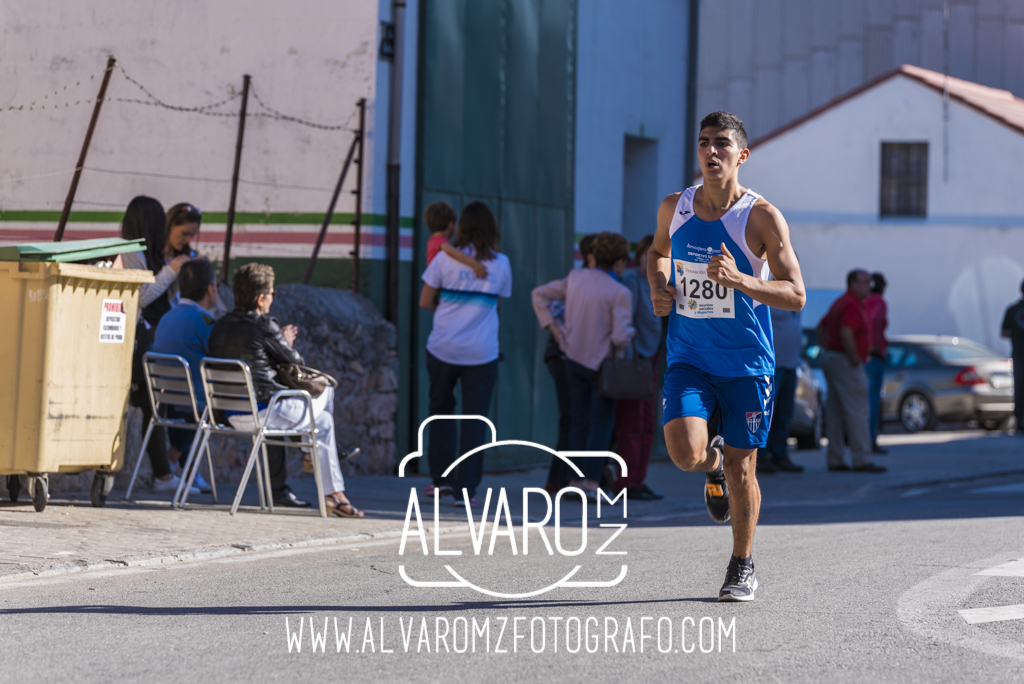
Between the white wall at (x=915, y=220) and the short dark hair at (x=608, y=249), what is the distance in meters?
22.6

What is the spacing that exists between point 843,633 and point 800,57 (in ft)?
120

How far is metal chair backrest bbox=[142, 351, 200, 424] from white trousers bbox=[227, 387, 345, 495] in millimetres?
310

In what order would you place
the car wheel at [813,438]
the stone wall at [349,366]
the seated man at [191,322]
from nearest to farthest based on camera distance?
the seated man at [191,322], the stone wall at [349,366], the car wheel at [813,438]

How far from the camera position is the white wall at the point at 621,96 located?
599 inches

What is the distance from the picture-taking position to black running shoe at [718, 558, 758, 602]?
6520 millimetres

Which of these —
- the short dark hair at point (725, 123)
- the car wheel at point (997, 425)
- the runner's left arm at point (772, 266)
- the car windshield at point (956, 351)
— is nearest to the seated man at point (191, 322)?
the short dark hair at point (725, 123)

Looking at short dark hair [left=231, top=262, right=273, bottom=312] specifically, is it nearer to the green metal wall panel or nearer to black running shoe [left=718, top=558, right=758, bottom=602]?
the green metal wall panel

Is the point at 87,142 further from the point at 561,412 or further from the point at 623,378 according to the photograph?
the point at 623,378

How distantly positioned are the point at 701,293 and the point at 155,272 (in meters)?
4.88

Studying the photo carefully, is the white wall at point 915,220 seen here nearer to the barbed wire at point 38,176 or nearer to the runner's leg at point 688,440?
the barbed wire at point 38,176

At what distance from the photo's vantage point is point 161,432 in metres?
10.1

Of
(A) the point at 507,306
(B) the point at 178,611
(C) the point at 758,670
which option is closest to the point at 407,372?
(A) the point at 507,306

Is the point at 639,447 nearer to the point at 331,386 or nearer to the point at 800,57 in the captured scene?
the point at 331,386

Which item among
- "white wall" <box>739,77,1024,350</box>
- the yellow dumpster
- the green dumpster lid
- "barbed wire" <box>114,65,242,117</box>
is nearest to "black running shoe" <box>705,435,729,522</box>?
the yellow dumpster
